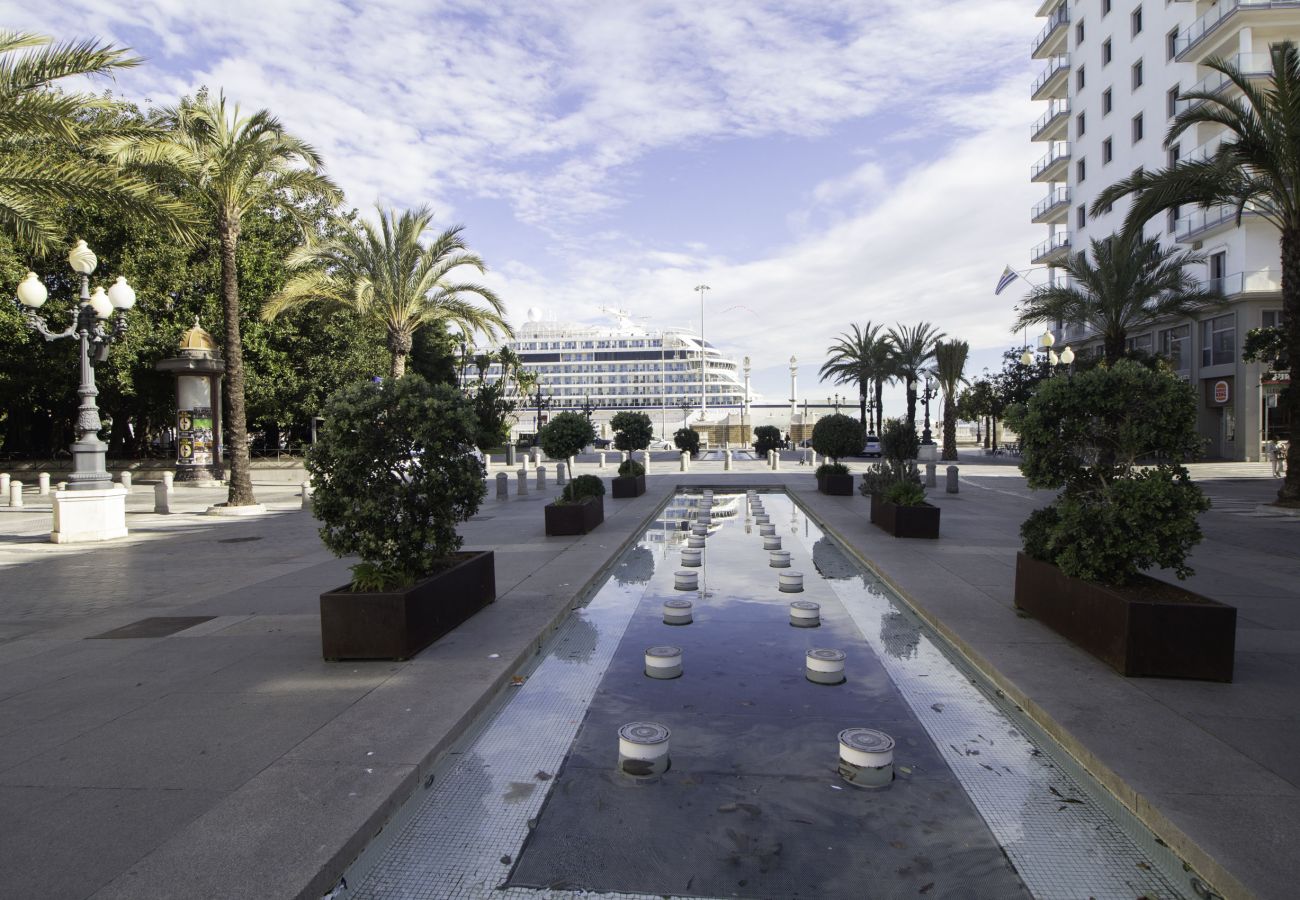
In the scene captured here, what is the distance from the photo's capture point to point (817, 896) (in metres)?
2.94

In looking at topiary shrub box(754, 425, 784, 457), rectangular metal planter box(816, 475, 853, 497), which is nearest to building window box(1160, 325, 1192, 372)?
topiary shrub box(754, 425, 784, 457)

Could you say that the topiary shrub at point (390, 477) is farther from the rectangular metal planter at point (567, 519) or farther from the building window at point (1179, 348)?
the building window at point (1179, 348)

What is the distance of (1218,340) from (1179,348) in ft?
8.31

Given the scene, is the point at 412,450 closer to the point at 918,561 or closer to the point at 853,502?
the point at 918,561

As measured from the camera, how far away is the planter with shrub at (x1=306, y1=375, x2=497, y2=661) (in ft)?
18.9

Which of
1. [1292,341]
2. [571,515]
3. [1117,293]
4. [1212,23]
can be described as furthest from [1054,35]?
[571,515]

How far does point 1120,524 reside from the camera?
560 centimetres

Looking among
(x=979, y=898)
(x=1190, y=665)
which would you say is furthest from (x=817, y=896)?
(x=1190, y=665)

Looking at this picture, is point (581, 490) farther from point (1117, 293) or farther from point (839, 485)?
point (1117, 293)

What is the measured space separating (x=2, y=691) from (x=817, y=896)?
228 inches

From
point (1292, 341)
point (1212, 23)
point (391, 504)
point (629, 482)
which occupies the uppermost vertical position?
point (1212, 23)

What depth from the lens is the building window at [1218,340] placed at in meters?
32.3

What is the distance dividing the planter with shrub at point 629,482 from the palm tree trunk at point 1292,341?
1404 cm

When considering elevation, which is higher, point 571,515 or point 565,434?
point 565,434
